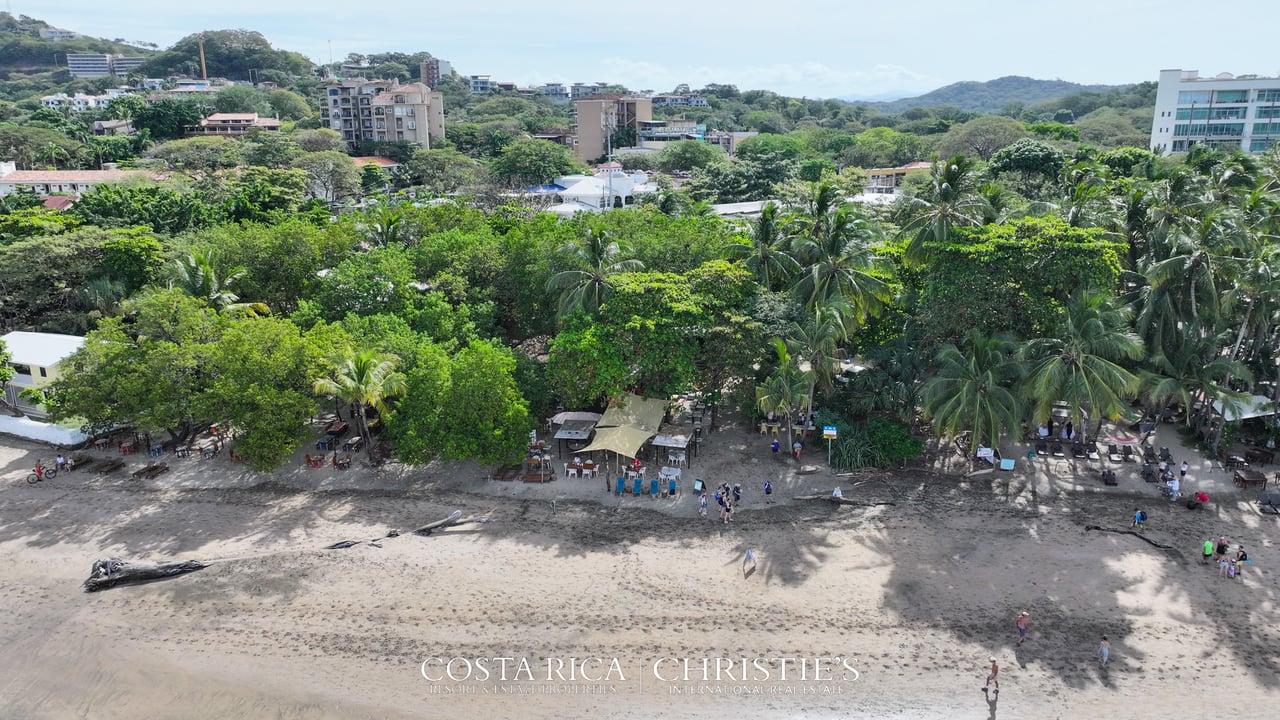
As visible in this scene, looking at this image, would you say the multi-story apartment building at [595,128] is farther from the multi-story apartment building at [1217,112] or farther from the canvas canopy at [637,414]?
the canvas canopy at [637,414]

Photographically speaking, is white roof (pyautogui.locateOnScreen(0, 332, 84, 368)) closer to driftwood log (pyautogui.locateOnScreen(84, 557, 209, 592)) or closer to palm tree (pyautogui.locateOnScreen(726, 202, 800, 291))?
driftwood log (pyautogui.locateOnScreen(84, 557, 209, 592))

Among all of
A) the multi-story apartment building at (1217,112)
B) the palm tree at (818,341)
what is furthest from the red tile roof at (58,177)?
the multi-story apartment building at (1217,112)

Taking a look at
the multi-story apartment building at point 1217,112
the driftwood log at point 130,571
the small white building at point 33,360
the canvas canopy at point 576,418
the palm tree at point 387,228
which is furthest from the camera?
the multi-story apartment building at point 1217,112

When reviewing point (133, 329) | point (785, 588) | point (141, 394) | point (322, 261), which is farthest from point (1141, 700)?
point (322, 261)

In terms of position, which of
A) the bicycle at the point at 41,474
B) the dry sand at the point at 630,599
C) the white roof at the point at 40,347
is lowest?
the dry sand at the point at 630,599

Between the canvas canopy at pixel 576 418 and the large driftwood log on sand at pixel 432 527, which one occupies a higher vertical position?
the canvas canopy at pixel 576 418

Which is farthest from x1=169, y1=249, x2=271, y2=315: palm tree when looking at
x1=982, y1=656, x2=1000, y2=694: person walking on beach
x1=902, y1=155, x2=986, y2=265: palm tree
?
x1=982, y1=656, x2=1000, y2=694: person walking on beach

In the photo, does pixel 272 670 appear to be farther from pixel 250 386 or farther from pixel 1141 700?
pixel 1141 700
